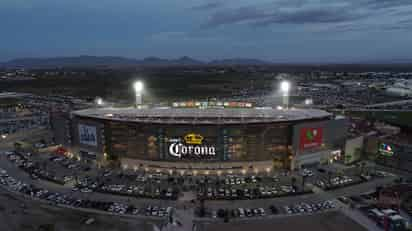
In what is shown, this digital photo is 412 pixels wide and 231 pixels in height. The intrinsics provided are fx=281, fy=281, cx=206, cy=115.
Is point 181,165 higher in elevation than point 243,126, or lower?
lower

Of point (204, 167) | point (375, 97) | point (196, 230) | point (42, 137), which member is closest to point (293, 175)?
point (204, 167)

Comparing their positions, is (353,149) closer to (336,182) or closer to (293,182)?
(336,182)

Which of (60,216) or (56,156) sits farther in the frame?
Result: (56,156)

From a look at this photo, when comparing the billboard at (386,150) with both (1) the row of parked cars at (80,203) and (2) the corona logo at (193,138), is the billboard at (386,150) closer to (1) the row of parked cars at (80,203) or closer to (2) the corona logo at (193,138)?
(2) the corona logo at (193,138)

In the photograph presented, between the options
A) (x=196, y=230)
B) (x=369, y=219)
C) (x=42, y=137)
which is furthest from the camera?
(x=42, y=137)

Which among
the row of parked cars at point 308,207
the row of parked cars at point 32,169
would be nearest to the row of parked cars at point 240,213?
the row of parked cars at point 308,207

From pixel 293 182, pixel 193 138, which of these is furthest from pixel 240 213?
pixel 193 138

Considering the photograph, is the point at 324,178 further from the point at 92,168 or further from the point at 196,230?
the point at 92,168
